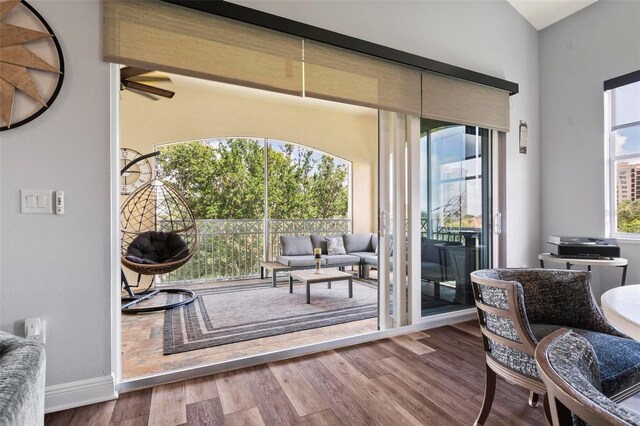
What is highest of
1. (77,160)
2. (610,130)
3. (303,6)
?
(303,6)

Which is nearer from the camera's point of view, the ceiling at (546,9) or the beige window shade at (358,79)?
the beige window shade at (358,79)

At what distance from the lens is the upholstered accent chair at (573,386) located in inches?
16.2

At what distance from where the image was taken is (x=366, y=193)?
6.57 m

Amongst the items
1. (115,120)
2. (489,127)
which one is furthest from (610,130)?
(115,120)

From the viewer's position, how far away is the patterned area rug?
2830mm

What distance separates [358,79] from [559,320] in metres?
2.04

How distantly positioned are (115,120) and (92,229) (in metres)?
0.65

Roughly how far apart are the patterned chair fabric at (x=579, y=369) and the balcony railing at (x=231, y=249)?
16.8 feet

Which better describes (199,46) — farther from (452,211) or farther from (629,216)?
(629,216)

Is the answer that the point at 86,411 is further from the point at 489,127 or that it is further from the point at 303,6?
the point at 489,127

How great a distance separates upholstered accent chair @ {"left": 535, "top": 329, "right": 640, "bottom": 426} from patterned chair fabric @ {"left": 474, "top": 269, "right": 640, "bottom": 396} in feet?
2.35

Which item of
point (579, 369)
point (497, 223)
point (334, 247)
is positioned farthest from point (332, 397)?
point (334, 247)

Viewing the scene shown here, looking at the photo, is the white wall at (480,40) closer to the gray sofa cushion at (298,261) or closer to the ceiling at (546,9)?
the ceiling at (546,9)

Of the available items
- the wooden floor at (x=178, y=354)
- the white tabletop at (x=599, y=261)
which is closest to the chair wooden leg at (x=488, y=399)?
the wooden floor at (x=178, y=354)
